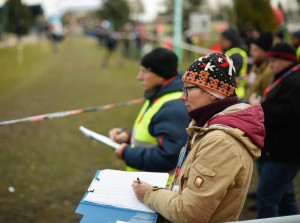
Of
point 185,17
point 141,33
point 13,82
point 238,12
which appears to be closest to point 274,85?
point 13,82

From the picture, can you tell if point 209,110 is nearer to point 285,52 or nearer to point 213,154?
point 213,154

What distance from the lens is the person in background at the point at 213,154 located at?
1.55m

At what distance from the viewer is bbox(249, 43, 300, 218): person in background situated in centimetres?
292

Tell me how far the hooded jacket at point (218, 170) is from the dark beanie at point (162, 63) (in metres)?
1.17

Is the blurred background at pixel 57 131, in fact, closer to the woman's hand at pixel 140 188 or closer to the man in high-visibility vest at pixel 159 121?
the man in high-visibility vest at pixel 159 121

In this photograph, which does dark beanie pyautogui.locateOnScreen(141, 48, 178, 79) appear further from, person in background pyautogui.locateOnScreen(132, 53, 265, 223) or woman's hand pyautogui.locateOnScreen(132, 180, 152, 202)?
woman's hand pyautogui.locateOnScreen(132, 180, 152, 202)

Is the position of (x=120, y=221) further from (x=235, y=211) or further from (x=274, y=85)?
(x=274, y=85)

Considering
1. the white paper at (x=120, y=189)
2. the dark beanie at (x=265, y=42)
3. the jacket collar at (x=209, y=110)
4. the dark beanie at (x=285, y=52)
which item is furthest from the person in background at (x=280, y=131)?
the white paper at (x=120, y=189)

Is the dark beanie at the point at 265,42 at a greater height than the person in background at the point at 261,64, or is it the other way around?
the dark beanie at the point at 265,42

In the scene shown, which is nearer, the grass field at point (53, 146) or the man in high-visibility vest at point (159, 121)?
the man in high-visibility vest at point (159, 121)

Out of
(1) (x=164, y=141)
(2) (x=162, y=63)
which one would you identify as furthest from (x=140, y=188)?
(2) (x=162, y=63)

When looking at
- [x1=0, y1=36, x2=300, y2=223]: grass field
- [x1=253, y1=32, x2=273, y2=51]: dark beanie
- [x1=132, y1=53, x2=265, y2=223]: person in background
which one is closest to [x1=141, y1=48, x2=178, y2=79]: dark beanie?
[x1=132, y1=53, x2=265, y2=223]: person in background

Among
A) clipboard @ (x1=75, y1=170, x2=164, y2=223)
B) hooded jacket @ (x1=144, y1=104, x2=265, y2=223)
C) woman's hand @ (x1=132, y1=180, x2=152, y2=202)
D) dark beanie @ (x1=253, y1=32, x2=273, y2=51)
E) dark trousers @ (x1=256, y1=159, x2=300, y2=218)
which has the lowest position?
dark trousers @ (x1=256, y1=159, x2=300, y2=218)

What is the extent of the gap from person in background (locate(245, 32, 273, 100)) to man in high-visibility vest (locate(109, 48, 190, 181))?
174cm
